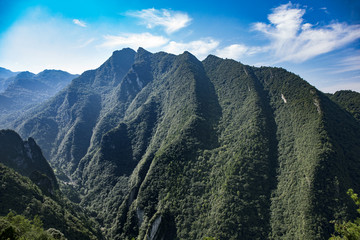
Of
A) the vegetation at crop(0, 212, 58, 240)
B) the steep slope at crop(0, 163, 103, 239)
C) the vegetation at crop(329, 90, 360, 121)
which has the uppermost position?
the vegetation at crop(329, 90, 360, 121)

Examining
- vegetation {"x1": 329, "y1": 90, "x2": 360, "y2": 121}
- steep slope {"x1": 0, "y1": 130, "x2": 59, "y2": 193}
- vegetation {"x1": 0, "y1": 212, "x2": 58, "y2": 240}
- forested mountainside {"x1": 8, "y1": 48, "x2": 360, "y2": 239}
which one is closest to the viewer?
vegetation {"x1": 0, "y1": 212, "x2": 58, "y2": 240}

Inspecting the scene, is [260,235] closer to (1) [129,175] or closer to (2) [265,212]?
(2) [265,212]

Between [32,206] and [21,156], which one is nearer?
[32,206]

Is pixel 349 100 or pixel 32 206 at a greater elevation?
pixel 349 100

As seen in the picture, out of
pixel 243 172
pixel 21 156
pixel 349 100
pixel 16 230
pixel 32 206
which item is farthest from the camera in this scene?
pixel 349 100

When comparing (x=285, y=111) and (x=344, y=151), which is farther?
(x=285, y=111)

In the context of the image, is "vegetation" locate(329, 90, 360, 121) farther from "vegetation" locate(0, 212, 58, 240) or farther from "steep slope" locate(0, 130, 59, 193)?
"steep slope" locate(0, 130, 59, 193)

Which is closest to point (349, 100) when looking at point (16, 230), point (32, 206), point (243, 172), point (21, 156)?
point (243, 172)

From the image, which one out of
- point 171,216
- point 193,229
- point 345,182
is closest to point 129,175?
point 171,216

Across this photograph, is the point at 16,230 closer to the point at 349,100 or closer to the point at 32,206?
the point at 32,206

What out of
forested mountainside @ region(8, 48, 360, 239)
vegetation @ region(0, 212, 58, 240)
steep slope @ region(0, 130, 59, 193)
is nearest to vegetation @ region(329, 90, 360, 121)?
forested mountainside @ region(8, 48, 360, 239)

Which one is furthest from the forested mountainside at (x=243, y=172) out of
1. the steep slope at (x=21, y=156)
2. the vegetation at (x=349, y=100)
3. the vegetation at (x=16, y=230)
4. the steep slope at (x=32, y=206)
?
the vegetation at (x=16, y=230)
